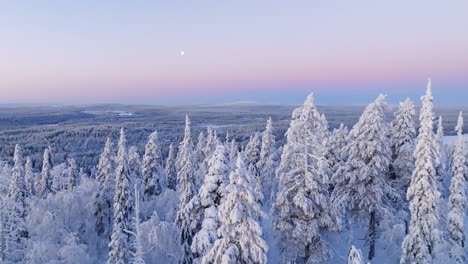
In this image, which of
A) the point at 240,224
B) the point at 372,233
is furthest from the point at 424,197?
the point at 240,224

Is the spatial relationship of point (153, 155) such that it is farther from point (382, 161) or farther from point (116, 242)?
point (382, 161)

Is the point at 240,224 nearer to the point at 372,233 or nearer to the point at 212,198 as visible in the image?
the point at 212,198

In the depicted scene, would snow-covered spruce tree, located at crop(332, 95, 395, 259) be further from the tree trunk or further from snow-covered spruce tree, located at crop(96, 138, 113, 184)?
snow-covered spruce tree, located at crop(96, 138, 113, 184)

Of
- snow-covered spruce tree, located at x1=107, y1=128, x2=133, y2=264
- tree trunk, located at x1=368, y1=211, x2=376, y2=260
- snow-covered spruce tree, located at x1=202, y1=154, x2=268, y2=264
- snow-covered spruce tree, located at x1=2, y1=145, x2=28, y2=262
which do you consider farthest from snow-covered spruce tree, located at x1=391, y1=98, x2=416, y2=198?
snow-covered spruce tree, located at x1=2, y1=145, x2=28, y2=262

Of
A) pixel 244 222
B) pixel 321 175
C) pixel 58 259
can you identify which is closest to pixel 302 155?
pixel 321 175

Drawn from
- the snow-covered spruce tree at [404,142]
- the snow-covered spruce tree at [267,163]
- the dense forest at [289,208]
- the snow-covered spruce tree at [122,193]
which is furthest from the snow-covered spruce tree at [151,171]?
the snow-covered spruce tree at [404,142]
